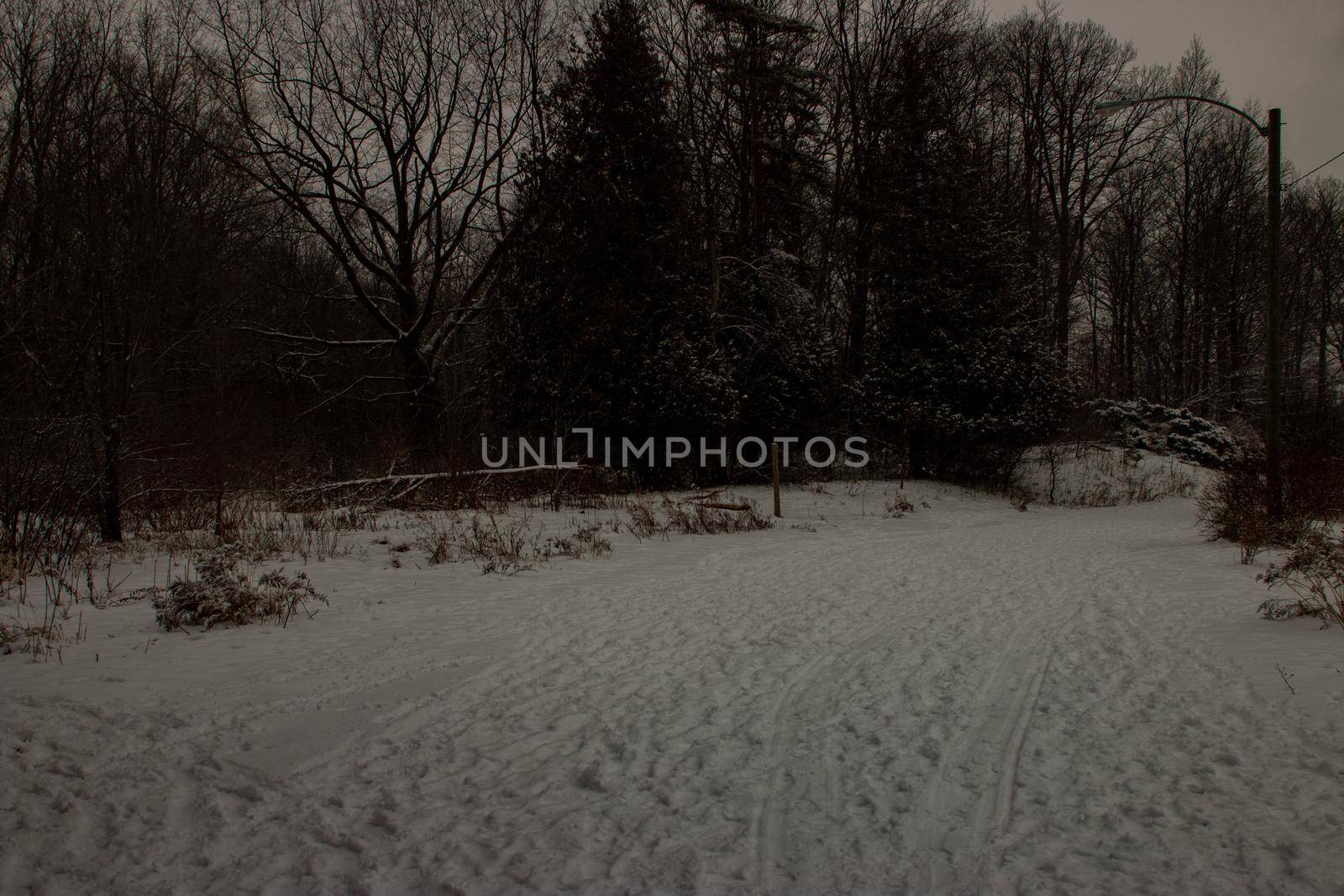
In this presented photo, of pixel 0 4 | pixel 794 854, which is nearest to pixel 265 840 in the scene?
pixel 794 854

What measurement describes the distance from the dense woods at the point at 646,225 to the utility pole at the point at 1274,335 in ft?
22.0

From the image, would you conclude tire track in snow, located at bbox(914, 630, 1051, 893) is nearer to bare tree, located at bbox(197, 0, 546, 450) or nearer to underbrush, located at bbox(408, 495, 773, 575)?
underbrush, located at bbox(408, 495, 773, 575)

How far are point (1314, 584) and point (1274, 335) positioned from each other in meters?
6.67

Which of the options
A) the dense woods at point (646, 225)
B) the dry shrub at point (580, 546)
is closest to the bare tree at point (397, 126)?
the dense woods at point (646, 225)

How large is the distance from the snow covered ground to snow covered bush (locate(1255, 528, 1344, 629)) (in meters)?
0.21

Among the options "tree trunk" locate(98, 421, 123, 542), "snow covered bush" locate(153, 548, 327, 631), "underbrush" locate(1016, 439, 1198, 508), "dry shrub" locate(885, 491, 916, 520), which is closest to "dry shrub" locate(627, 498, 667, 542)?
"snow covered bush" locate(153, 548, 327, 631)

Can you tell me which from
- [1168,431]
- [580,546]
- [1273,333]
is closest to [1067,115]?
[1168,431]

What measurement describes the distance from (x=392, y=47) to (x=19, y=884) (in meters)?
21.6

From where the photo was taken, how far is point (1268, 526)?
969cm

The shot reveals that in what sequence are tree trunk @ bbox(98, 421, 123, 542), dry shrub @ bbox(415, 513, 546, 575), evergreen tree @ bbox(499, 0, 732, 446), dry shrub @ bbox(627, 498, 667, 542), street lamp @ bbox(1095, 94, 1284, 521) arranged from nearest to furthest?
dry shrub @ bbox(415, 513, 546, 575)
tree trunk @ bbox(98, 421, 123, 542)
street lamp @ bbox(1095, 94, 1284, 521)
dry shrub @ bbox(627, 498, 667, 542)
evergreen tree @ bbox(499, 0, 732, 446)

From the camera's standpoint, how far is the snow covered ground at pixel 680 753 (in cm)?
243

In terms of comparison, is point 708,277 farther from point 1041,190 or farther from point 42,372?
point 1041,190

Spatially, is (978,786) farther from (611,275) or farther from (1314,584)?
(611,275)

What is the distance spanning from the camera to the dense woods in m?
10.7
